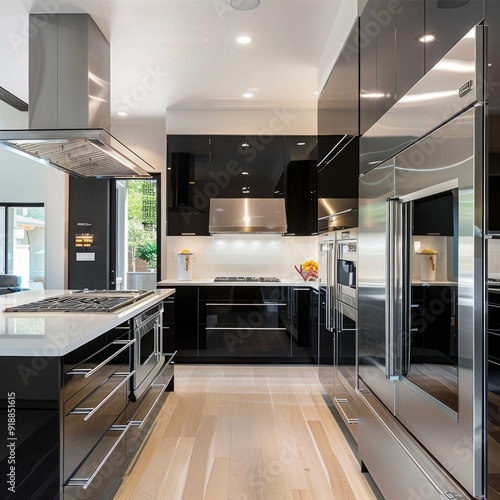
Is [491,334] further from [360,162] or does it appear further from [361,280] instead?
[360,162]

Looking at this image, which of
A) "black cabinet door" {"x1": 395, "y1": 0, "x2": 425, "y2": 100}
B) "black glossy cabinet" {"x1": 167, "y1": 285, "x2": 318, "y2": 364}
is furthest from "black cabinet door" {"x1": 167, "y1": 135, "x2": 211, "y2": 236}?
"black cabinet door" {"x1": 395, "y1": 0, "x2": 425, "y2": 100}

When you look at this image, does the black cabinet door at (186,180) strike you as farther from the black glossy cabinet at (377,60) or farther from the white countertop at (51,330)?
the black glossy cabinet at (377,60)

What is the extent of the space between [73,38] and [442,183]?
265cm

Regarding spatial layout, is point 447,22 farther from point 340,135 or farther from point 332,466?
point 332,466

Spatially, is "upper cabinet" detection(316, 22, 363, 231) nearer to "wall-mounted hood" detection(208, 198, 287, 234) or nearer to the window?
"wall-mounted hood" detection(208, 198, 287, 234)

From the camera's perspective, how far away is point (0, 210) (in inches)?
254

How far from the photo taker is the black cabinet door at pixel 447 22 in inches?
47.5

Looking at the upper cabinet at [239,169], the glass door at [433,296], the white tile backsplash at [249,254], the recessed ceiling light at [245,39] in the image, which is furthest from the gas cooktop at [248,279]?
the glass door at [433,296]

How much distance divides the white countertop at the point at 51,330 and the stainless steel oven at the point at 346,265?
1316 millimetres

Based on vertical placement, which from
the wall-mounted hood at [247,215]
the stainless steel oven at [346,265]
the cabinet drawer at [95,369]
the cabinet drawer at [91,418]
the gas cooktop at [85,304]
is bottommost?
the cabinet drawer at [91,418]

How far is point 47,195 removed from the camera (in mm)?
5910

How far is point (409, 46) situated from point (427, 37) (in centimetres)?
20

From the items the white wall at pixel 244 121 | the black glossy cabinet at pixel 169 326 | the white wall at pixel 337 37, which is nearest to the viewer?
the white wall at pixel 337 37

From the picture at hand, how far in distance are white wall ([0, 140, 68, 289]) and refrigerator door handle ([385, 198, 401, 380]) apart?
493 cm
